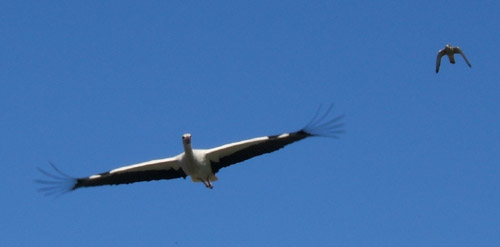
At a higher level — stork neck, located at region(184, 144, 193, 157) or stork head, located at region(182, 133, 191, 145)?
stork head, located at region(182, 133, 191, 145)

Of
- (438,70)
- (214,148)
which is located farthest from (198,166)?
(438,70)

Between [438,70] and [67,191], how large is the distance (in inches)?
505

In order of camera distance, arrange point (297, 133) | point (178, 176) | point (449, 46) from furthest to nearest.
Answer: point (449, 46) < point (178, 176) < point (297, 133)

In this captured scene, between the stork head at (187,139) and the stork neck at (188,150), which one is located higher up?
the stork head at (187,139)

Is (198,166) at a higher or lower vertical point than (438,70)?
lower

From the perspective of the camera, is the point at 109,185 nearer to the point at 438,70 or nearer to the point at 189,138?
the point at 189,138

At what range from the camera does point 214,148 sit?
114 ft

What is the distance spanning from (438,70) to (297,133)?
9789 mm

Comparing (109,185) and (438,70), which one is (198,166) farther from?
(438,70)

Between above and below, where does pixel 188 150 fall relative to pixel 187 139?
below

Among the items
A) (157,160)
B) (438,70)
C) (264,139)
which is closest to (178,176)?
(157,160)

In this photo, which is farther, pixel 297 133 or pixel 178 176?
pixel 178 176

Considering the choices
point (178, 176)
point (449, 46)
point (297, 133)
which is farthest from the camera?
point (449, 46)

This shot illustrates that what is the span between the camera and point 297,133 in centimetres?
3356
